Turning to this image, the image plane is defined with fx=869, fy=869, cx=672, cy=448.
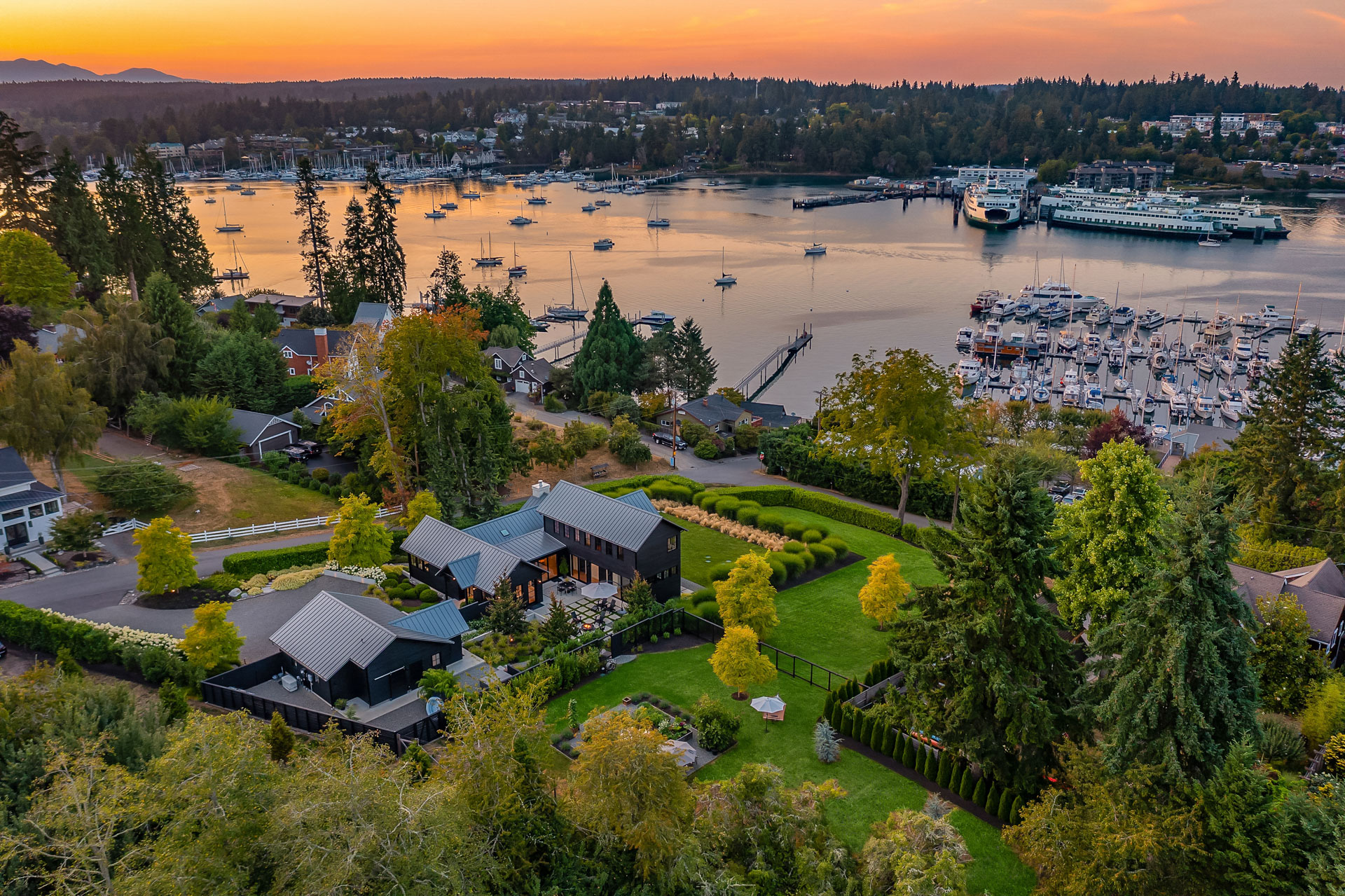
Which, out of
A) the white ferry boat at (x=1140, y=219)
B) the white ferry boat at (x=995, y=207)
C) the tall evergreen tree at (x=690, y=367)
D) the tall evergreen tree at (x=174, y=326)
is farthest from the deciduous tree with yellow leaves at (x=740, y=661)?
the white ferry boat at (x=995, y=207)

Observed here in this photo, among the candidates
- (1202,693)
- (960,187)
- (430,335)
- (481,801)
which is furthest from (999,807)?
(960,187)

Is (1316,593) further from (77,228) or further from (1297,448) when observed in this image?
(77,228)

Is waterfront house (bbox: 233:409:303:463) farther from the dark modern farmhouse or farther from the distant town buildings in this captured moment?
the distant town buildings

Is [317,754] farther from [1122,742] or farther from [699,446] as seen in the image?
[699,446]

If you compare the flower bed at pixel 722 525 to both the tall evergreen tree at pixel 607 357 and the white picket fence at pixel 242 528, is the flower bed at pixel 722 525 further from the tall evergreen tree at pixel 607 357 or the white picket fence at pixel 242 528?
the tall evergreen tree at pixel 607 357

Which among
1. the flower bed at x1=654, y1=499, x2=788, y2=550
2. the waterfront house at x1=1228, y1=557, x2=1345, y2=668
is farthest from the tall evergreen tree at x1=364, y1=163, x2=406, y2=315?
the waterfront house at x1=1228, y1=557, x2=1345, y2=668

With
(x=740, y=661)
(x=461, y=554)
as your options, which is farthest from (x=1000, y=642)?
(x=461, y=554)

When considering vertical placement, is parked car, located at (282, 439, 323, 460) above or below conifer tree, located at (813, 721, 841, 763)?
above
